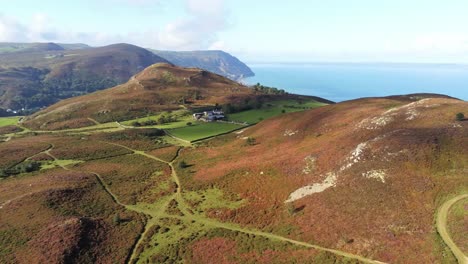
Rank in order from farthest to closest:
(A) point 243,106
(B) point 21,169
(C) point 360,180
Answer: (A) point 243,106 → (B) point 21,169 → (C) point 360,180

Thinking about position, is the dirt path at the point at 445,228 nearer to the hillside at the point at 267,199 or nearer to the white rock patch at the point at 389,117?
the hillside at the point at 267,199

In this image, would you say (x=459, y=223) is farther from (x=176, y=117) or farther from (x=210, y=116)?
(x=176, y=117)

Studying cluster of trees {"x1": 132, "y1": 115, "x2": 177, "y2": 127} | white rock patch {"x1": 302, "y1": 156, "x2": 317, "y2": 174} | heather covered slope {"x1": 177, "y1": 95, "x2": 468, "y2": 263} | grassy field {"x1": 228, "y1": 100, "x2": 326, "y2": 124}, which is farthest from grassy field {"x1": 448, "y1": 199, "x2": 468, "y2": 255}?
cluster of trees {"x1": 132, "y1": 115, "x2": 177, "y2": 127}

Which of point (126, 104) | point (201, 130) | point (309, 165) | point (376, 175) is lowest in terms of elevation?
point (126, 104)

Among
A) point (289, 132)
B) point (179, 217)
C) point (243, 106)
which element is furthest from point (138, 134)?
point (179, 217)

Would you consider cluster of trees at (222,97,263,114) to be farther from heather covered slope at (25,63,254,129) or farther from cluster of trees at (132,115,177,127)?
cluster of trees at (132,115,177,127)

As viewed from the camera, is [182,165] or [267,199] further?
[182,165]

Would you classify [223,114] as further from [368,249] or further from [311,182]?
[368,249]
